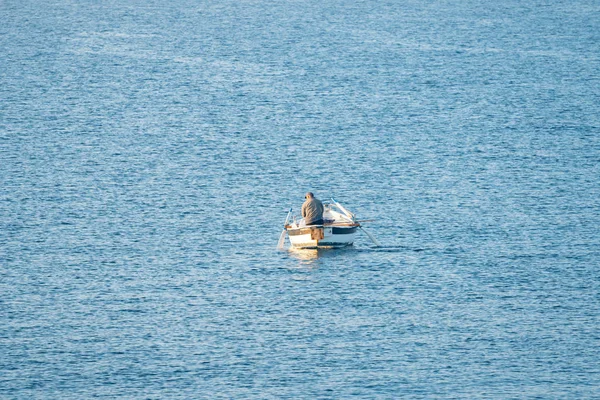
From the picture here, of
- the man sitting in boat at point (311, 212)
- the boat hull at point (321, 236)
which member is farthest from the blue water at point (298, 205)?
the man sitting in boat at point (311, 212)

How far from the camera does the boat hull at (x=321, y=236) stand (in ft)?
217

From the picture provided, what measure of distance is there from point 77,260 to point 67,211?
35.9ft

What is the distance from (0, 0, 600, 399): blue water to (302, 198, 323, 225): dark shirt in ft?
6.49

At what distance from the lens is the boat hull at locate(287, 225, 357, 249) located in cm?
6612

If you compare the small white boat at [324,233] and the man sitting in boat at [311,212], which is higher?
the man sitting in boat at [311,212]

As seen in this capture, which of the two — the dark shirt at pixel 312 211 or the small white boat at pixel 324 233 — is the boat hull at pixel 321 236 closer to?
the small white boat at pixel 324 233

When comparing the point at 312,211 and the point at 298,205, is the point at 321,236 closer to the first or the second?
the point at 312,211

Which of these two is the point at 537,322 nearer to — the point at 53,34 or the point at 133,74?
the point at 133,74

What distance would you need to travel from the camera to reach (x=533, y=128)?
100 m

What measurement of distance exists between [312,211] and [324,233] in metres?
1.33

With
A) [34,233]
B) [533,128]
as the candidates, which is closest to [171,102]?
[533,128]

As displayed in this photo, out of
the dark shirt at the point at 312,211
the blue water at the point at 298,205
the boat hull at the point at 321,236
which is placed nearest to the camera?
the blue water at the point at 298,205

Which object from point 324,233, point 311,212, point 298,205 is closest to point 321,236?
point 324,233

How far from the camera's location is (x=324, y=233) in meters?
66.6
